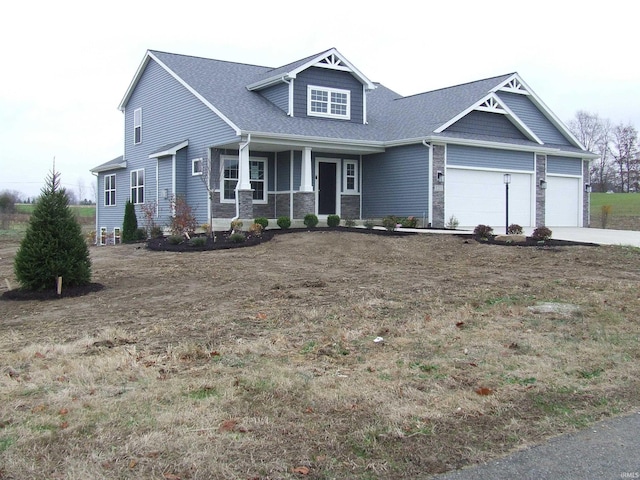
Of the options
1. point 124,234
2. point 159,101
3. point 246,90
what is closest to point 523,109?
point 246,90

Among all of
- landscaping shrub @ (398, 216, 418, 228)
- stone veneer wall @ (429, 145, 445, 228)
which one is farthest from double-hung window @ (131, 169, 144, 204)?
stone veneer wall @ (429, 145, 445, 228)

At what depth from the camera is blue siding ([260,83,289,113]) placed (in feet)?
72.5

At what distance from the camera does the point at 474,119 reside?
2269 centimetres

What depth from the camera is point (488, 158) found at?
73.1 ft

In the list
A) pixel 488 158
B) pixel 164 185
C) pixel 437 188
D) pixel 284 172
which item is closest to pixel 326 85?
pixel 284 172

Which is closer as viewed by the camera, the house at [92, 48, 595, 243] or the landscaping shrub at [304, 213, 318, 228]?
the landscaping shrub at [304, 213, 318, 228]

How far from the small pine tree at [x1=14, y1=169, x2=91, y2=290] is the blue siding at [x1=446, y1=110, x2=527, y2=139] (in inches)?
576

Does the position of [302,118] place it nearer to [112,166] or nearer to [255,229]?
[255,229]

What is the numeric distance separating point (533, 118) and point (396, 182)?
770 cm

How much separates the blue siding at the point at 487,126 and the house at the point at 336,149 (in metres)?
0.05

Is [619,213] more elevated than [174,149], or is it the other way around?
[174,149]

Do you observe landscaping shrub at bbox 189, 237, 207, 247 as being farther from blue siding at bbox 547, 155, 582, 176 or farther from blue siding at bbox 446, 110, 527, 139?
blue siding at bbox 547, 155, 582, 176

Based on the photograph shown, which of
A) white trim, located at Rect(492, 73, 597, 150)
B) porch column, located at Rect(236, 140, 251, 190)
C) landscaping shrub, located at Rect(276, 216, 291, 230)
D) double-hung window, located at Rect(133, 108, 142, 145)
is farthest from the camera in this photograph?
double-hung window, located at Rect(133, 108, 142, 145)

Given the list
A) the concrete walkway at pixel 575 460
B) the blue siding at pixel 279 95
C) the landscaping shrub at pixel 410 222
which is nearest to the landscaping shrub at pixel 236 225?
the landscaping shrub at pixel 410 222
